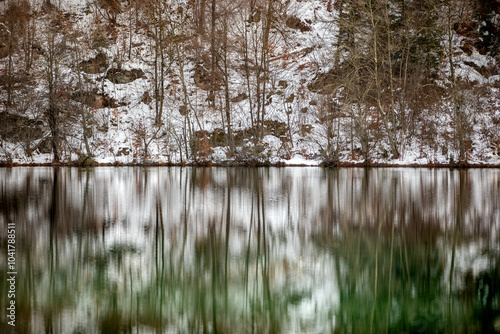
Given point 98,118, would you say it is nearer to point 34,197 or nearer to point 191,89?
point 191,89

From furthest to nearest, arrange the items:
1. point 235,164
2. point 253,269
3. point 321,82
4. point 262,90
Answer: point 262,90
point 321,82
point 235,164
point 253,269

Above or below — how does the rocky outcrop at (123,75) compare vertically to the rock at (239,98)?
above

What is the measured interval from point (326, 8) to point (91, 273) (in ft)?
131

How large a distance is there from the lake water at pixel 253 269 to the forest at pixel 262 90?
705 inches

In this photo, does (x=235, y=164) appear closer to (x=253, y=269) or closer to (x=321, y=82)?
(x=321, y=82)

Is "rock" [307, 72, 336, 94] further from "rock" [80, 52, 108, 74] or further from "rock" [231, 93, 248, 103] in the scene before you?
"rock" [80, 52, 108, 74]

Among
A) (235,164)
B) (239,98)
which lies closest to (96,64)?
(239,98)

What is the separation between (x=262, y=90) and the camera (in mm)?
33375

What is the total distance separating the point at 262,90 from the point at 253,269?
96.7ft

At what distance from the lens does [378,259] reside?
5.16 meters

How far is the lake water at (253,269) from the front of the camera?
345 cm

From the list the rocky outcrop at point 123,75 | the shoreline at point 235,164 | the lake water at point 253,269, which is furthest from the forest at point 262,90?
the lake water at point 253,269

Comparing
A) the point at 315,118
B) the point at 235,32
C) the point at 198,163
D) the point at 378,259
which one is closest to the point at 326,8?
the point at 235,32

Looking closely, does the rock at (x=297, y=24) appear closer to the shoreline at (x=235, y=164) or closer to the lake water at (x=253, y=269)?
the shoreline at (x=235, y=164)
